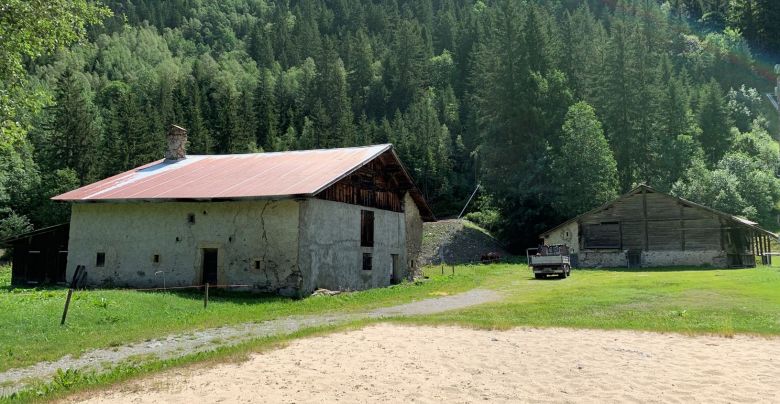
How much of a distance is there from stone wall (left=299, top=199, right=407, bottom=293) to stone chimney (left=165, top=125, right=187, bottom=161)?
543 inches

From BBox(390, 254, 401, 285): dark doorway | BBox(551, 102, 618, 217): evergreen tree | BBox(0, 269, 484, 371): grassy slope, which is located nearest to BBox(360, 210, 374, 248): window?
BBox(390, 254, 401, 285): dark doorway

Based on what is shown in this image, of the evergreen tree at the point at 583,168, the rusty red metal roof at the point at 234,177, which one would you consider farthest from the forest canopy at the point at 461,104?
the rusty red metal roof at the point at 234,177

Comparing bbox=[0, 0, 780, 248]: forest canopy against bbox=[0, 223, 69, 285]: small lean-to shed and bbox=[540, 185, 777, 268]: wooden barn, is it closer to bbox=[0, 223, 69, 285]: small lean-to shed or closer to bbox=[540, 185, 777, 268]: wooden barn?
bbox=[0, 223, 69, 285]: small lean-to shed

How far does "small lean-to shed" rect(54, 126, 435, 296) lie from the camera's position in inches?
956

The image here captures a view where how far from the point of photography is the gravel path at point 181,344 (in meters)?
11.0

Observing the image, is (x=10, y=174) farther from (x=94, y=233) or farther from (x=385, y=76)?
(x=385, y=76)

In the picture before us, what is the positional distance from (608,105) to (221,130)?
56800 millimetres

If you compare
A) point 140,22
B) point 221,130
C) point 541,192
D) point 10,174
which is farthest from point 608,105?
point 140,22

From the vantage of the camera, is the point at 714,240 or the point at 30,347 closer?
the point at 30,347

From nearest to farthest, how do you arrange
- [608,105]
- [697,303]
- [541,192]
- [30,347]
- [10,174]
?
[30,347]
[697,303]
[541,192]
[10,174]
[608,105]

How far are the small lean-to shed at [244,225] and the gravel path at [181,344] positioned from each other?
Result: 5.94 meters

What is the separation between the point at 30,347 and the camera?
522 inches

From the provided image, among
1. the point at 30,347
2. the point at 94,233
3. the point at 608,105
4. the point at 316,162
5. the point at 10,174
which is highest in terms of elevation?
the point at 608,105

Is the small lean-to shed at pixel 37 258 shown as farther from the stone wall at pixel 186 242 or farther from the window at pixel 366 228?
the window at pixel 366 228
